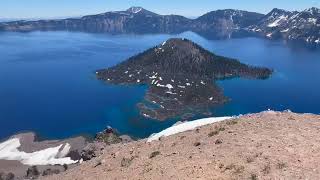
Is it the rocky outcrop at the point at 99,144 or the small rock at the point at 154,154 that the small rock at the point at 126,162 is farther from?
the rocky outcrop at the point at 99,144

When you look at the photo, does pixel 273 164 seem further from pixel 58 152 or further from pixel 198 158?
pixel 58 152

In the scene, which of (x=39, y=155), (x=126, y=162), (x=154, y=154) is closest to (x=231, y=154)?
(x=154, y=154)

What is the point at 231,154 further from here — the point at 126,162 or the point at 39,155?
the point at 39,155

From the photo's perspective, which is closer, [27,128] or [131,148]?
[131,148]

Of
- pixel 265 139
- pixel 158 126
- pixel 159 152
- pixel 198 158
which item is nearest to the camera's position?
pixel 198 158

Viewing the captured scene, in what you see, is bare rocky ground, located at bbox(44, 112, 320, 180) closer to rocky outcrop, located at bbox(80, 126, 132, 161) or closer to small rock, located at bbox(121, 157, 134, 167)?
small rock, located at bbox(121, 157, 134, 167)

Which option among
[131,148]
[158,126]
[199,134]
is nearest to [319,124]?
[199,134]
